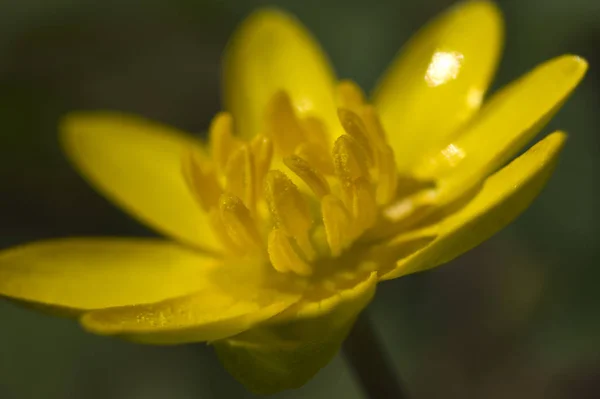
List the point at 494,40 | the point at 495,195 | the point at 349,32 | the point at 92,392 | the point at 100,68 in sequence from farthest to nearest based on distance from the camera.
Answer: the point at 100,68 < the point at 349,32 < the point at 92,392 < the point at 494,40 < the point at 495,195

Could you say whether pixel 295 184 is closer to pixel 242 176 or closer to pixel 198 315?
pixel 242 176

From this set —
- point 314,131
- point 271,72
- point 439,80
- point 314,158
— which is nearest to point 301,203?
point 314,158

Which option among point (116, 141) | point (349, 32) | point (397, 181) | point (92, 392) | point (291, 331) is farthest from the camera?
point (349, 32)

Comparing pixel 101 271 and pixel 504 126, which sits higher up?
pixel 504 126

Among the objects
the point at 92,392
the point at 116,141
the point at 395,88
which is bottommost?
the point at 92,392

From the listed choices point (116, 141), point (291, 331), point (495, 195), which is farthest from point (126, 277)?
point (495, 195)

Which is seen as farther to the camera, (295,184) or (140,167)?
(140,167)

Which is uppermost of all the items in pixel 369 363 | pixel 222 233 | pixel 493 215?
pixel 493 215

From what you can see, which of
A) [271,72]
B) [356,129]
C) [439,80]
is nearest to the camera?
[356,129]

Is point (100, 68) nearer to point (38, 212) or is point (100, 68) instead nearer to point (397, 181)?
point (38, 212)
